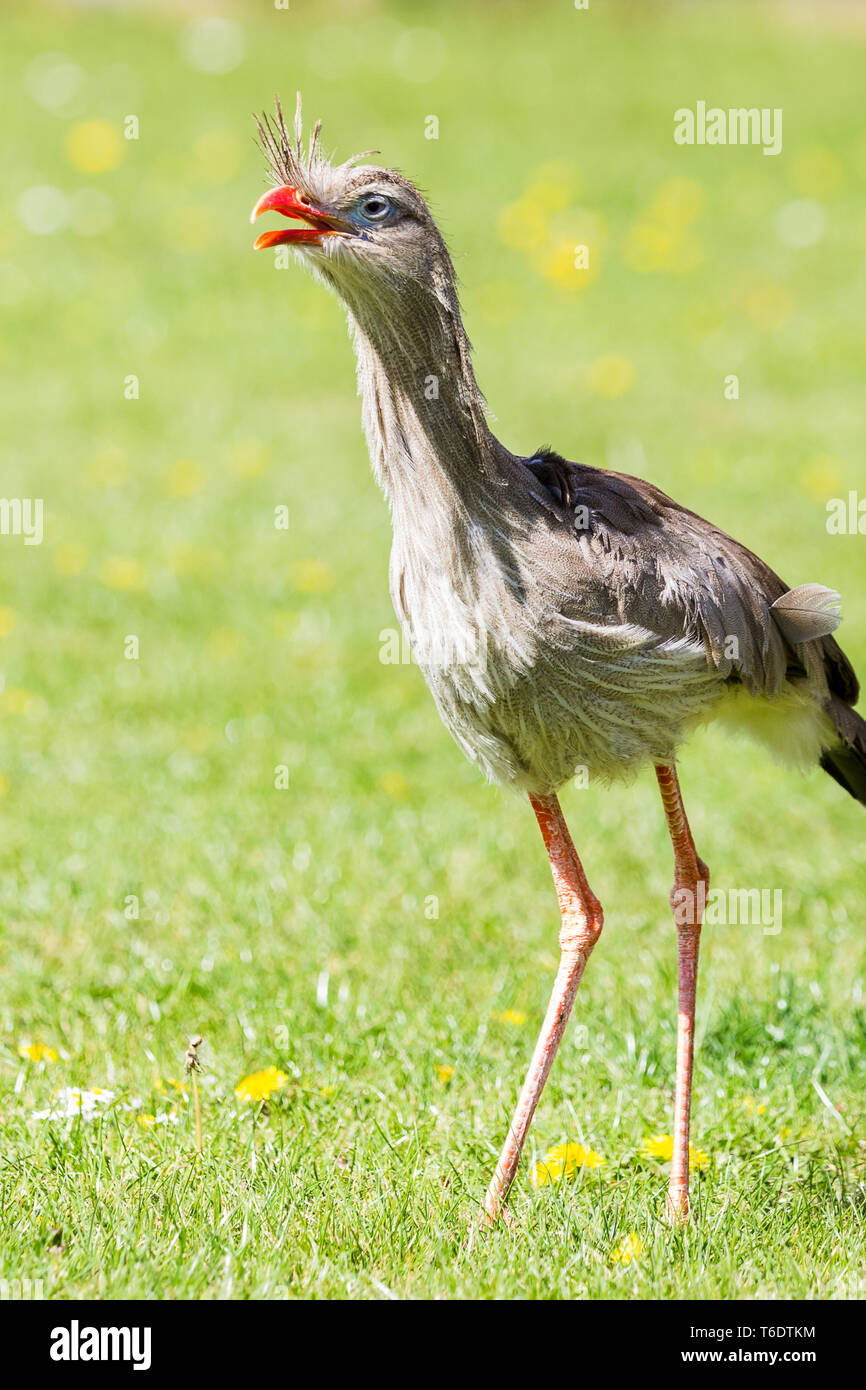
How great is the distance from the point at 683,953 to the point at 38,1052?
1.42 meters

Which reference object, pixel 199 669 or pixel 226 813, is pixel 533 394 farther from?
pixel 226 813

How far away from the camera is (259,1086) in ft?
10.7

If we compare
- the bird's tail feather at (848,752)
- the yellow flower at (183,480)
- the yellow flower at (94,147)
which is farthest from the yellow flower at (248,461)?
the bird's tail feather at (848,752)

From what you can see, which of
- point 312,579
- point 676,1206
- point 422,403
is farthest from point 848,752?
point 312,579

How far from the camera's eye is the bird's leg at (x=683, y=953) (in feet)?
9.88

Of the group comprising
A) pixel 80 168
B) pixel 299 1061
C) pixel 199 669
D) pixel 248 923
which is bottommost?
pixel 299 1061

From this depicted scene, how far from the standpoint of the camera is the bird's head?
261cm

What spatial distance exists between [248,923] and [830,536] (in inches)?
154

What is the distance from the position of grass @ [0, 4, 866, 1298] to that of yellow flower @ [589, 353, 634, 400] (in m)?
0.05

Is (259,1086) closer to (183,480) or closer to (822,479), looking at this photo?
(183,480)

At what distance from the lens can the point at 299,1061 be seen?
11.8 feet

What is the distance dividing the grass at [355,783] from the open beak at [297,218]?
1.70m

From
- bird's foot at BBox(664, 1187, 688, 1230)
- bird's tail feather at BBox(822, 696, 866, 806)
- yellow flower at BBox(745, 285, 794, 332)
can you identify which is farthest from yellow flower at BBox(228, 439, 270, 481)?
bird's foot at BBox(664, 1187, 688, 1230)
